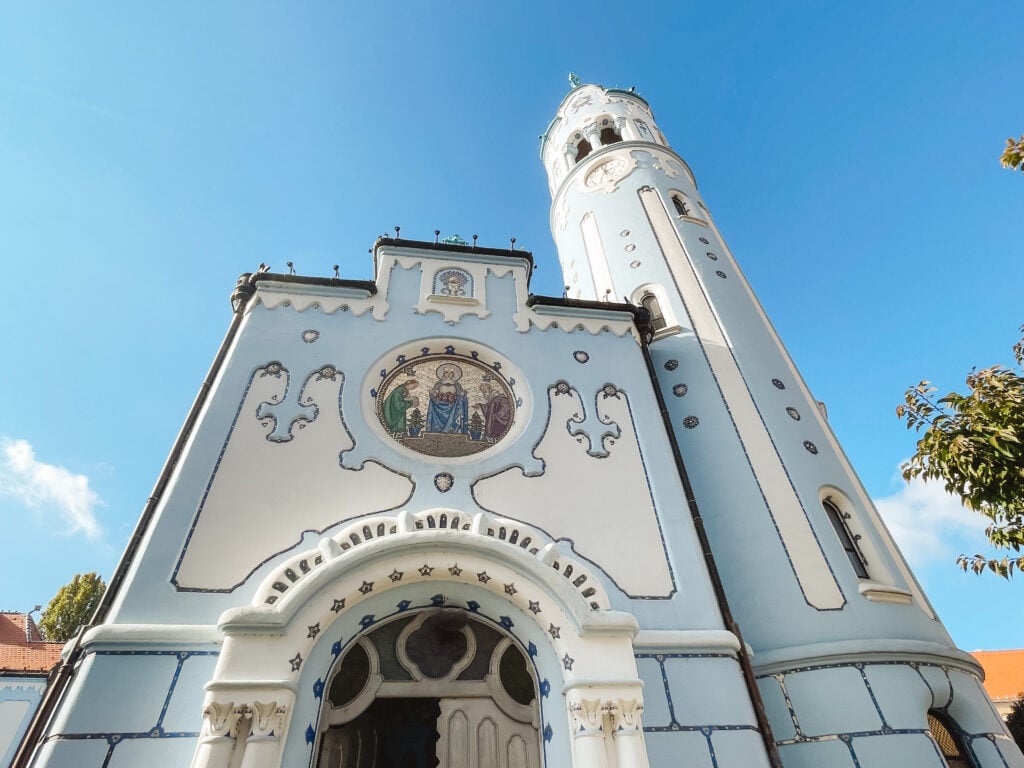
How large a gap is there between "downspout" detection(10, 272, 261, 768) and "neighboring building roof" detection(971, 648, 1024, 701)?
1387 inches

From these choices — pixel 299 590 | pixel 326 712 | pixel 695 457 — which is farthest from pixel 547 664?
pixel 695 457

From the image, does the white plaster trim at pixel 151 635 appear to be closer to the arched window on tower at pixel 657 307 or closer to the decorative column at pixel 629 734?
the decorative column at pixel 629 734

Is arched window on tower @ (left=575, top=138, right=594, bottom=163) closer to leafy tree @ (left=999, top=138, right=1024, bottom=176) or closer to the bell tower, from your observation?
the bell tower

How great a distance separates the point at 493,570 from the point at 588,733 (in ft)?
6.30

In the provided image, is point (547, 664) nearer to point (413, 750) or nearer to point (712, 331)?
point (413, 750)

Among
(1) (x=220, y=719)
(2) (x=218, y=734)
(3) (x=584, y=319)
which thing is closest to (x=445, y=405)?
(3) (x=584, y=319)

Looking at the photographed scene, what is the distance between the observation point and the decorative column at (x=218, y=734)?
17.0 feet

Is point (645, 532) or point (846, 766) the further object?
point (645, 532)

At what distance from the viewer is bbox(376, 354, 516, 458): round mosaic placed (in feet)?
27.7

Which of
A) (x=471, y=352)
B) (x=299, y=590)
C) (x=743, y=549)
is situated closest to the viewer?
(x=299, y=590)

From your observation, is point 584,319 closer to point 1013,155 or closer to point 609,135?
point 1013,155

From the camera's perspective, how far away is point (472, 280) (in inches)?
438

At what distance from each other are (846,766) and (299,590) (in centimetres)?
656

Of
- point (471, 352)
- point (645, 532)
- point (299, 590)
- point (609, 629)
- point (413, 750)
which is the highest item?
point (471, 352)
